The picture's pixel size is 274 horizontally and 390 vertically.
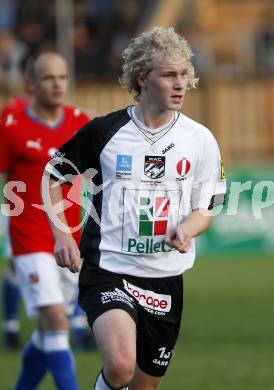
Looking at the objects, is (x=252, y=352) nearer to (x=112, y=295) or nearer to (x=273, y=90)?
(x=112, y=295)

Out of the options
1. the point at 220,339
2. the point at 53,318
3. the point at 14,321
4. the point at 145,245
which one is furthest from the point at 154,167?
the point at 14,321

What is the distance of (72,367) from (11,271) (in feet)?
13.1

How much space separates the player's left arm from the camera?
5.71 m

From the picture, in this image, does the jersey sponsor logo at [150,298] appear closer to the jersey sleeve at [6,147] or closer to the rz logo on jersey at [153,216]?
the rz logo on jersey at [153,216]

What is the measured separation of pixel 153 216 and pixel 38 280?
1.96 m

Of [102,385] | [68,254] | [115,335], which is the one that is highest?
[68,254]

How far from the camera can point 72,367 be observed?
24.3 ft

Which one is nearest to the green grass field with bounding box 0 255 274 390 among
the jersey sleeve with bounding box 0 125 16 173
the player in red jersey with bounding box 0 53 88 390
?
the player in red jersey with bounding box 0 53 88 390

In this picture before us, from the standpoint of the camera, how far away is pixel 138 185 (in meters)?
6.08

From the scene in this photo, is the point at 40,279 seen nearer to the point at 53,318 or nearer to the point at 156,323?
the point at 53,318

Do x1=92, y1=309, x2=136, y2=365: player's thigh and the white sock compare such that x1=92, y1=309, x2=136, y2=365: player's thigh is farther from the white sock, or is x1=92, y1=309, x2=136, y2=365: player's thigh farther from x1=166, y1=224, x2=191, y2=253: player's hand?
x1=166, y1=224, x2=191, y2=253: player's hand

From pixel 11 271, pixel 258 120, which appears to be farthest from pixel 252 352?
pixel 258 120

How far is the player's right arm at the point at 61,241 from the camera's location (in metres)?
5.93

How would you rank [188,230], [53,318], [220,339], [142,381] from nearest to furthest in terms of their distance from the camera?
[188,230] → [142,381] → [53,318] → [220,339]
